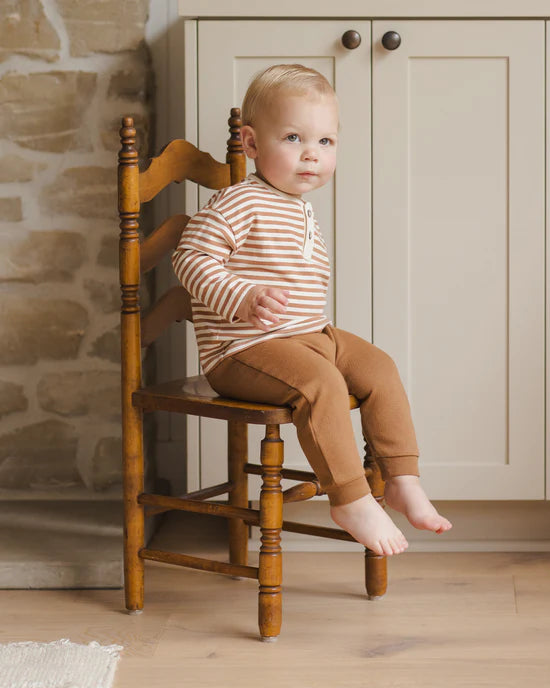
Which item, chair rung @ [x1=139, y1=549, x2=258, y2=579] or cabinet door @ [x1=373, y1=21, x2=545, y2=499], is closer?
chair rung @ [x1=139, y1=549, x2=258, y2=579]

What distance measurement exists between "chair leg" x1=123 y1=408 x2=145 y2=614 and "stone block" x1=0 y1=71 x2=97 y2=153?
769 mm

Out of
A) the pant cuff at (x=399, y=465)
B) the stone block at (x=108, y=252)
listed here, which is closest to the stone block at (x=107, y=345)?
the stone block at (x=108, y=252)

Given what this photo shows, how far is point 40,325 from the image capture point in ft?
7.24

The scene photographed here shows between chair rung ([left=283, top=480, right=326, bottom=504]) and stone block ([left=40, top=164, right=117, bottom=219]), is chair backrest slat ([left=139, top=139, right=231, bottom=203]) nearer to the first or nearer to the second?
stone block ([left=40, top=164, right=117, bottom=219])

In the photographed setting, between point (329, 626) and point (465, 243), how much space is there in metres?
0.83

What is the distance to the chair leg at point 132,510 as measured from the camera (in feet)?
5.56

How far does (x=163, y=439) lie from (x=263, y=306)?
3.24 ft

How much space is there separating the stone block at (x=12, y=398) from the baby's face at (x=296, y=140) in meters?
0.93

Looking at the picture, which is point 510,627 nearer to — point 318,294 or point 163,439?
point 318,294

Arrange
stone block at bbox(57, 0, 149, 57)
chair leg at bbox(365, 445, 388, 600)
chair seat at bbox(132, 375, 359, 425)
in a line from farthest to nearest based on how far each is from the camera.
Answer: stone block at bbox(57, 0, 149, 57), chair leg at bbox(365, 445, 388, 600), chair seat at bbox(132, 375, 359, 425)

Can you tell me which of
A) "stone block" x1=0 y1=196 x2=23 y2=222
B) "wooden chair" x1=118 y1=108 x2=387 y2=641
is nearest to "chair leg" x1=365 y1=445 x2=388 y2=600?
"wooden chair" x1=118 y1=108 x2=387 y2=641

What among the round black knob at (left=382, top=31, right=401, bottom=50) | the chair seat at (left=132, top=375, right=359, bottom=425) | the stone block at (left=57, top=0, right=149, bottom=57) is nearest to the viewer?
the chair seat at (left=132, top=375, right=359, bottom=425)

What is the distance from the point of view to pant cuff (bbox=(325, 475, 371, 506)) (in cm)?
148

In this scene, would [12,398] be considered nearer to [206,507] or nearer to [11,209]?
Result: [11,209]
